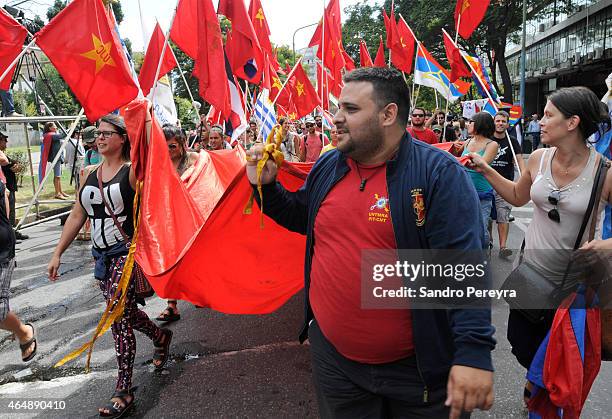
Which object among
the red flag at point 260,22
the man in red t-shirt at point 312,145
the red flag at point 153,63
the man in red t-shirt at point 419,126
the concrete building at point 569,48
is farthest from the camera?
the concrete building at point 569,48

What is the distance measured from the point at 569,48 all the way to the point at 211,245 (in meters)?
40.1

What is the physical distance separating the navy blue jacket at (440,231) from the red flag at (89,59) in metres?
3.41

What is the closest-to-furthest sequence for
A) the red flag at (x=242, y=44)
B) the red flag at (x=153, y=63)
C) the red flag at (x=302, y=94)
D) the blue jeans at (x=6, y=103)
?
the red flag at (x=242, y=44)
the red flag at (x=153, y=63)
the blue jeans at (x=6, y=103)
the red flag at (x=302, y=94)

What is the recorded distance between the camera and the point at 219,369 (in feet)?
12.8

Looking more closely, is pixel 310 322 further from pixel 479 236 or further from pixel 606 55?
pixel 606 55

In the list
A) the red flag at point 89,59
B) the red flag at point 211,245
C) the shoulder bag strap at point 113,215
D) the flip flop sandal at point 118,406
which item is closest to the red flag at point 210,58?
the red flag at point 89,59

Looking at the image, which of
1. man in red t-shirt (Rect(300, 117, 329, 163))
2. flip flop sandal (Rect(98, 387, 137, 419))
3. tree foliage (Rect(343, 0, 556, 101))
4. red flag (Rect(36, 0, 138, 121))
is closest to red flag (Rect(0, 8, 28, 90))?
red flag (Rect(36, 0, 138, 121))

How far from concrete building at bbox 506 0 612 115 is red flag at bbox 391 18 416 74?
2073 centimetres

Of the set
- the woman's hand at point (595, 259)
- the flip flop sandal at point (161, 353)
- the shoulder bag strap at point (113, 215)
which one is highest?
the shoulder bag strap at point (113, 215)

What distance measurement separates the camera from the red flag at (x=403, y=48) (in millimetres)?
11617

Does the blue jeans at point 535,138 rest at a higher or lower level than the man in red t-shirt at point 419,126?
lower

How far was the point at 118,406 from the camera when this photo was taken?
10.5 feet

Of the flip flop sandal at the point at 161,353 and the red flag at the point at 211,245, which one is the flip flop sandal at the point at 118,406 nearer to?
the flip flop sandal at the point at 161,353

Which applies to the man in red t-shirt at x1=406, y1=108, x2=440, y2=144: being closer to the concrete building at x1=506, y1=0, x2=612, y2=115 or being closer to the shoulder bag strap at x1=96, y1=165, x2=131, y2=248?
the shoulder bag strap at x1=96, y1=165, x2=131, y2=248
